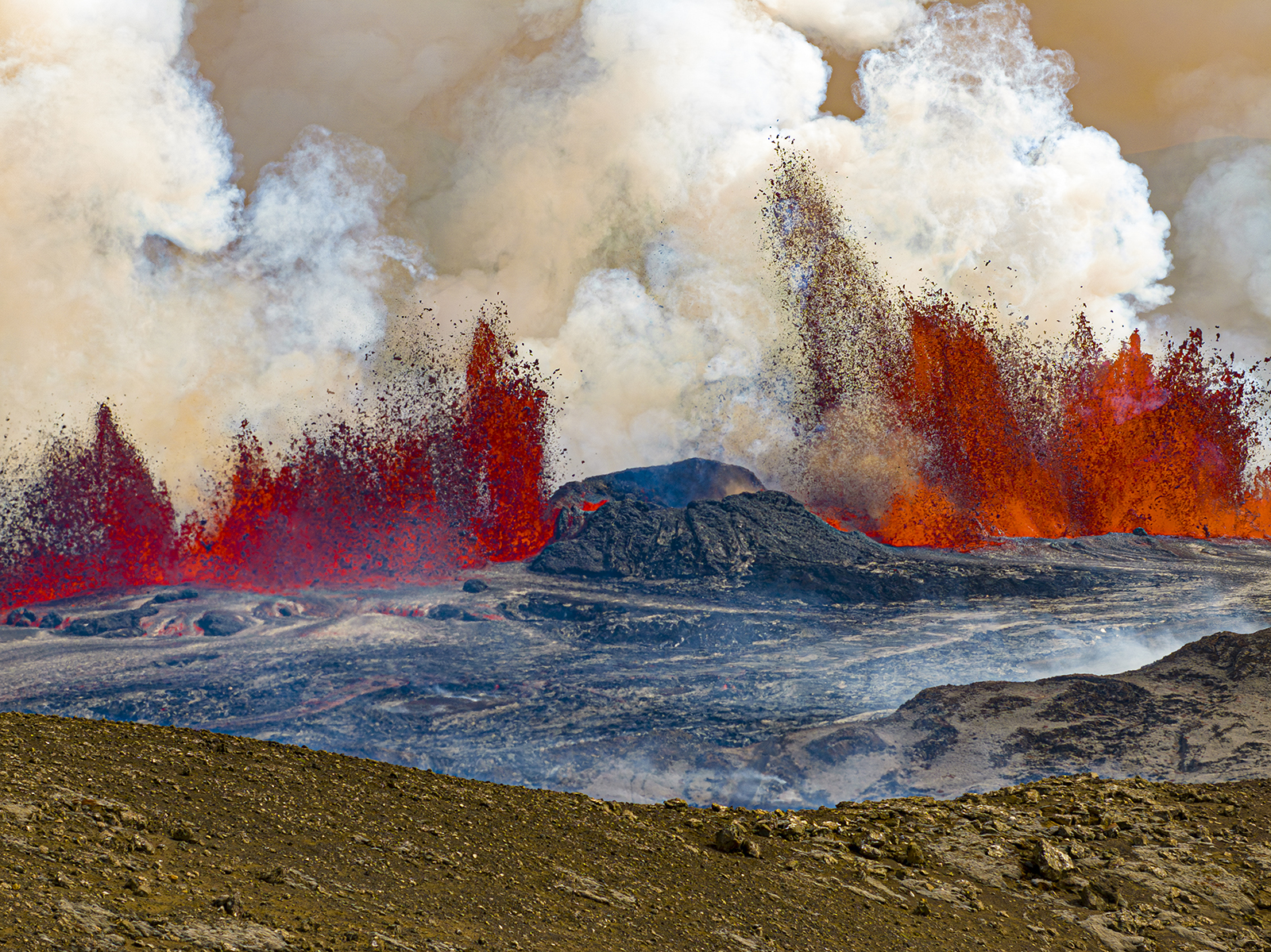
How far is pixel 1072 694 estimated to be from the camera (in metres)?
24.8

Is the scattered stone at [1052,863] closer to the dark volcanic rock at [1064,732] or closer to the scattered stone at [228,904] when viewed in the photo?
the scattered stone at [228,904]

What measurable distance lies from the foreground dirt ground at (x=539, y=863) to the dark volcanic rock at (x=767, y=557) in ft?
142

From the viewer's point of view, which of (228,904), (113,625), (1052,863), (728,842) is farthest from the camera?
(113,625)

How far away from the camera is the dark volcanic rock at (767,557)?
54219 millimetres

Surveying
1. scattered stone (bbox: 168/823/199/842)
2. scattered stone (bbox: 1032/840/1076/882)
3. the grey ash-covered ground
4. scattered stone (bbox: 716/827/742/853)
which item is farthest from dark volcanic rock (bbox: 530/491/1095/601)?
scattered stone (bbox: 168/823/199/842)

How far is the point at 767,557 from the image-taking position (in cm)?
5791

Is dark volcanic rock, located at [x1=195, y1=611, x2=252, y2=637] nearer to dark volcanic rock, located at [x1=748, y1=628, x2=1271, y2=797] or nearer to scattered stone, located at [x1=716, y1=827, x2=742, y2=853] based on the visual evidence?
dark volcanic rock, located at [x1=748, y1=628, x2=1271, y2=797]

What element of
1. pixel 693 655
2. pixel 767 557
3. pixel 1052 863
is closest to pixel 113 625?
pixel 693 655

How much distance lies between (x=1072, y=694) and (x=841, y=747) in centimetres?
613

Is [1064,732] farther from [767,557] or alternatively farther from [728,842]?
[767,557]

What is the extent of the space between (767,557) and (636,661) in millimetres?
17402

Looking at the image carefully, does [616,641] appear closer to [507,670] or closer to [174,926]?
[507,670]

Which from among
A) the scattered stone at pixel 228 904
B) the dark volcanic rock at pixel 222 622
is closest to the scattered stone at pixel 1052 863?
the scattered stone at pixel 228 904

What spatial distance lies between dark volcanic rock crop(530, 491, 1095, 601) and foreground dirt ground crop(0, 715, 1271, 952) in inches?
1706
